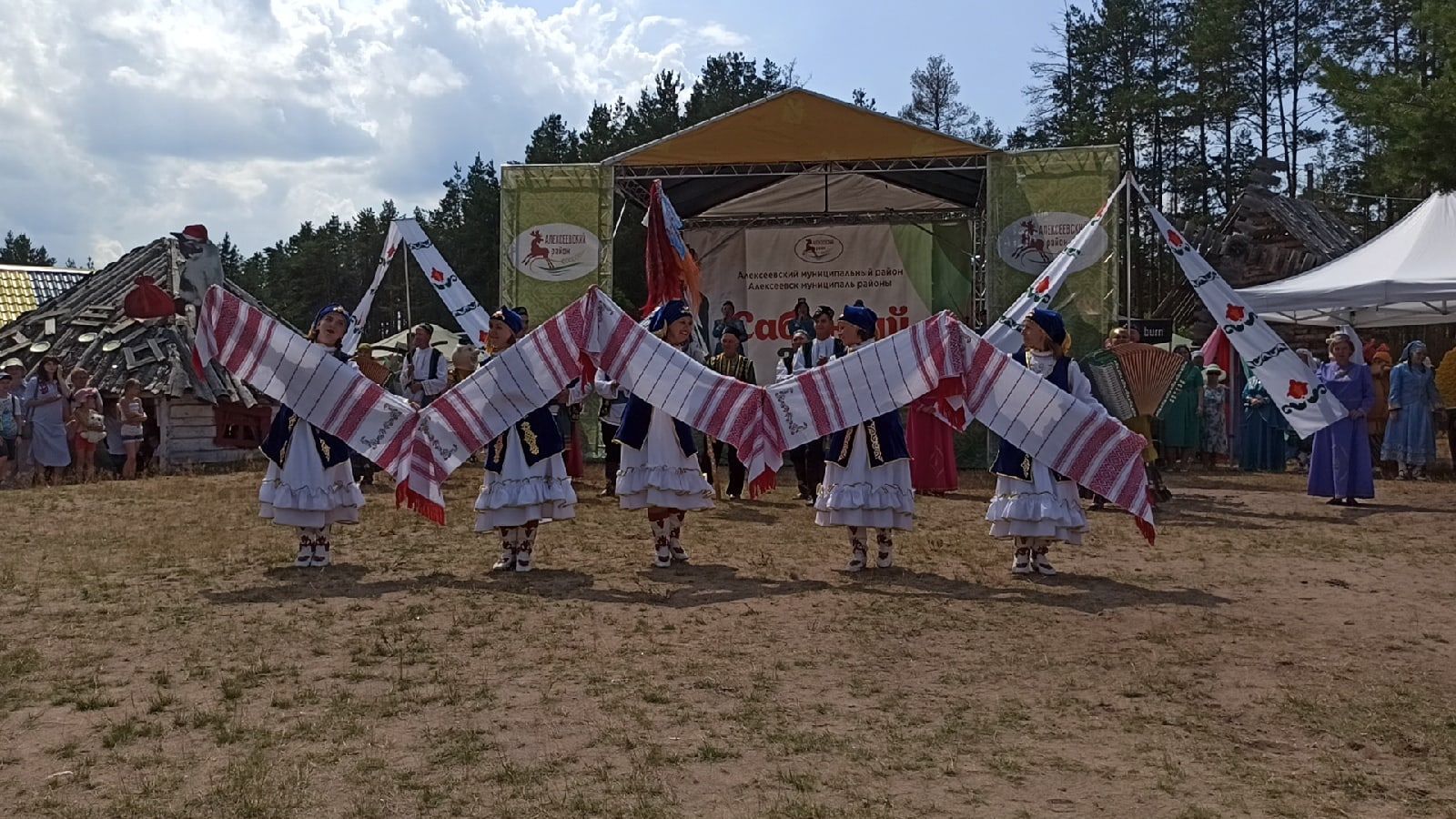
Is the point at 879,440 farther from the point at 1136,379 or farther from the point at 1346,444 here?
the point at 1346,444

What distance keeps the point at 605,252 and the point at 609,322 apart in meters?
9.16

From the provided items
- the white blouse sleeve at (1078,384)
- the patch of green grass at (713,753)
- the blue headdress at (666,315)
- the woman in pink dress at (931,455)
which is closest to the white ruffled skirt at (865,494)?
the white blouse sleeve at (1078,384)

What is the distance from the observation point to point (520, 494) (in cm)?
795

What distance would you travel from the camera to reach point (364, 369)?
1440cm

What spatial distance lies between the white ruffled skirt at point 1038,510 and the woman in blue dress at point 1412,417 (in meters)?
9.90

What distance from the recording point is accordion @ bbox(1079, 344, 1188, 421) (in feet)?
38.9

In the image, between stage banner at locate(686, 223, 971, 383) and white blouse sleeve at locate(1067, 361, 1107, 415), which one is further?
stage banner at locate(686, 223, 971, 383)

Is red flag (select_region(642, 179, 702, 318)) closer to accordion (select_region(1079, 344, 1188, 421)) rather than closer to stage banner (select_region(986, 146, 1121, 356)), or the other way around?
accordion (select_region(1079, 344, 1188, 421))

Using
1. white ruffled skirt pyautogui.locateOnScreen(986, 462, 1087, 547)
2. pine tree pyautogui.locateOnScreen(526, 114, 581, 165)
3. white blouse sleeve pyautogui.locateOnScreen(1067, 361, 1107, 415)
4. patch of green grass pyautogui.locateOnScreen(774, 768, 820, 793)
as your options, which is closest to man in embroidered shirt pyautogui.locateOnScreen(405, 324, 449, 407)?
white ruffled skirt pyautogui.locateOnScreen(986, 462, 1087, 547)

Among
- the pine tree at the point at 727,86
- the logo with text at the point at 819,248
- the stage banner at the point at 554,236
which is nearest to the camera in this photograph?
the stage banner at the point at 554,236

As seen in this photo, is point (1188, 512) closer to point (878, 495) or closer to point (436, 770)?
point (878, 495)

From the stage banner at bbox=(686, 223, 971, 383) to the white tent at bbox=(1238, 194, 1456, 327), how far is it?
5.72m

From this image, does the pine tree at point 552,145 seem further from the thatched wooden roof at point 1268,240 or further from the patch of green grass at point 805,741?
the patch of green grass at point 805,741

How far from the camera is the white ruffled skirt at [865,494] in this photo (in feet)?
25.9
